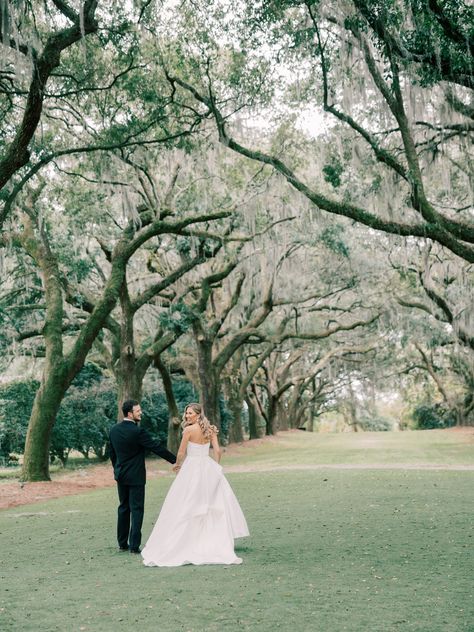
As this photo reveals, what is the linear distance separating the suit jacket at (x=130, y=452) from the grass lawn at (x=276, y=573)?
2.58 feet

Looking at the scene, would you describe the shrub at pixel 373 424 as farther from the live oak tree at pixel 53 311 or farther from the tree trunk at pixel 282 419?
the live oak tree at pixel 53 311

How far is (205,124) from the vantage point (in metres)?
15.3

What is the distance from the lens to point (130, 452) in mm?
7312

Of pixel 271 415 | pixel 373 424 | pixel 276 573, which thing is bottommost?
pixel 276 573

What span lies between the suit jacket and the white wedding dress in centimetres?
41

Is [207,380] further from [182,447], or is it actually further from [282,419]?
[282,419]

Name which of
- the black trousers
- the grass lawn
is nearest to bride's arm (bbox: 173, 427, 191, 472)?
the black trousers

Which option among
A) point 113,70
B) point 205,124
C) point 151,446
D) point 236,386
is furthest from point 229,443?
point 151,446

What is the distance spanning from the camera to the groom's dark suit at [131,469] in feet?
23.6

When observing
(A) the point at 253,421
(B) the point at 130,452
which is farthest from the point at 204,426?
(A) the point at 253,421

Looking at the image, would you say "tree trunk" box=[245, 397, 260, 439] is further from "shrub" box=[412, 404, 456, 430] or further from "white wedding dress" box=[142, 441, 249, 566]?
"white wedding dress" box=[142, 441, 249, 566]

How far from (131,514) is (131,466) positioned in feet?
1.59

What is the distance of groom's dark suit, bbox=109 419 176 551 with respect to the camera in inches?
283

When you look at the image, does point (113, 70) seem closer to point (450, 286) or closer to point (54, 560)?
point (54, 560)
